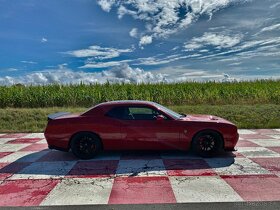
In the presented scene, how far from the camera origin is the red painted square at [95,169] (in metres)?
5.67

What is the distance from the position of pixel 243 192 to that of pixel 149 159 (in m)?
2.55

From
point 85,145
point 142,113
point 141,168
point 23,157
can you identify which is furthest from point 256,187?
point 23,157

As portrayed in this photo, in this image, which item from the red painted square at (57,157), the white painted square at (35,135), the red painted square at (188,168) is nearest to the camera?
the red painted square at (188,168)

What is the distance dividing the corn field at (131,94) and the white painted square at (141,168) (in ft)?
37.4

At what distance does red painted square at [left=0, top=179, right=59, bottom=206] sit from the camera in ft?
14.5

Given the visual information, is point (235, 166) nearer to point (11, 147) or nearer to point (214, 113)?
point (11, 147)

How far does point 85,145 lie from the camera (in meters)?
6.83

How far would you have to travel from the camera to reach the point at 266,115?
12953 mm

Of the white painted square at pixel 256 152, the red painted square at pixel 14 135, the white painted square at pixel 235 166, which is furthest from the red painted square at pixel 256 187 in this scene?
the red painted square at pixel 14 135

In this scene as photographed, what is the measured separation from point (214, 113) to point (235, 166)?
7.47 metres

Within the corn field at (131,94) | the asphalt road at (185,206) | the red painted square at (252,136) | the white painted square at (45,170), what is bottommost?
the asphalt road at (185,206)

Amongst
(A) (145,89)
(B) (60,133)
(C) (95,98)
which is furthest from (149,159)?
(A) (145,89)

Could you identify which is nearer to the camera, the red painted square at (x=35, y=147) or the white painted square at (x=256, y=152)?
the white painted square at (x=256, y=152)

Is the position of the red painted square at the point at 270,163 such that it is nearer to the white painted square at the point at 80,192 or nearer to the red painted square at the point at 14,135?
the white painted square at the point at 80,192
